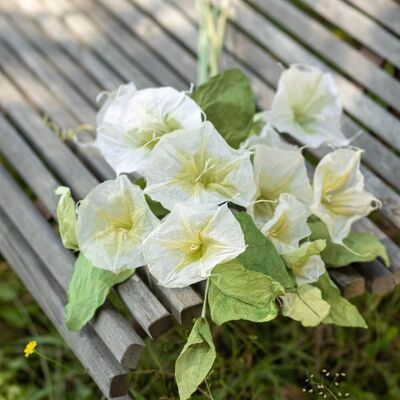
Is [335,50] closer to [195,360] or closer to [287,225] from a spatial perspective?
[287,225]

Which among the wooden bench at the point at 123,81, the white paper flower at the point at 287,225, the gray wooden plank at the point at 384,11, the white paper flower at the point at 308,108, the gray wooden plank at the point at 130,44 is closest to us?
the white paper flower at the point at 287,225

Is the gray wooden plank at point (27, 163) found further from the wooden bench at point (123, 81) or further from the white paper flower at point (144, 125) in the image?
the white paper flower at point (144, 125)

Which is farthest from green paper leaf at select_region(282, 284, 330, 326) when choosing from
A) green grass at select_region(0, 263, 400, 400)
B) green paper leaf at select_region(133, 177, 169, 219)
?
green grass at select_region(0, 263, 400, 400)

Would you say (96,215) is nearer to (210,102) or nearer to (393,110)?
(210,102)

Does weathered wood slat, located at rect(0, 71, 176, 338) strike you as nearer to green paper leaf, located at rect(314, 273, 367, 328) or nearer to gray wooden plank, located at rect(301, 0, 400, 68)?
green paper leaf, located at rect(314, 273, 367, 328)

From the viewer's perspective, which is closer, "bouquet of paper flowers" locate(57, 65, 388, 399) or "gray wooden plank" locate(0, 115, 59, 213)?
"bouquet of paper flowers" locate(57, 65, 388, 399)

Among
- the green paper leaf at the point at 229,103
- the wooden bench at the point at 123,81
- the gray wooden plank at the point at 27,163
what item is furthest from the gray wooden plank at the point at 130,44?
the green paper leaf at the point at 229,103

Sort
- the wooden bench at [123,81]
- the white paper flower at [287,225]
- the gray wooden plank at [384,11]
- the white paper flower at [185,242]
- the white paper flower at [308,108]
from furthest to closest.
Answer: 1. the gray wooden plank at [384,11]
2. the white paper flower at [308,108]
3. the wooden bench at [123,81]
4. the white paper flower at [287,225]
5. the white paper flower at [185,242]
